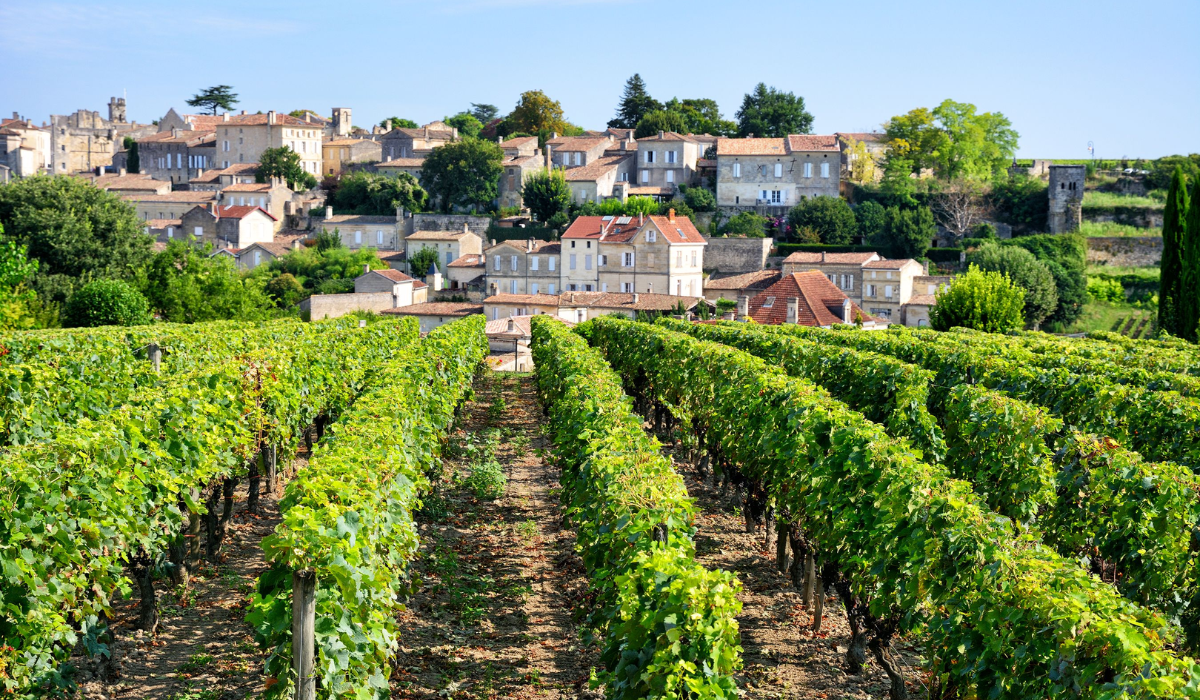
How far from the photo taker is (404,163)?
8556 centimetres

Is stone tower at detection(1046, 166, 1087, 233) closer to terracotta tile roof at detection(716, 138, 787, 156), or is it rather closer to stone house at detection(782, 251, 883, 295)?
stone house at detection(782, 251, 883, 295)

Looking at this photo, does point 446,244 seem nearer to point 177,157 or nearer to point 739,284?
point 739,284

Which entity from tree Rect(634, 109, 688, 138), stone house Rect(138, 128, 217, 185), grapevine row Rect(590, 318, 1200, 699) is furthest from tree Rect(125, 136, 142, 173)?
grapevine row Rect(590, 318, 1200, 699)

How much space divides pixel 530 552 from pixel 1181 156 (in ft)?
248

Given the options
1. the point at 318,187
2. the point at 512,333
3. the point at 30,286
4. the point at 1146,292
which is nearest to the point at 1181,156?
the point at 1146,292

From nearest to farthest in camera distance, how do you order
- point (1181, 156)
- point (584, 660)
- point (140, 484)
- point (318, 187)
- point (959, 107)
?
point (140, 484) → point (584, 660) → point (1181, 156) → point (959, 107) → point (318, 187)

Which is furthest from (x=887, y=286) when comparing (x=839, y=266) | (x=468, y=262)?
(x=468, y=262)

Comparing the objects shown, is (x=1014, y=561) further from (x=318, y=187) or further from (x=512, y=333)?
(x=318, y=187)

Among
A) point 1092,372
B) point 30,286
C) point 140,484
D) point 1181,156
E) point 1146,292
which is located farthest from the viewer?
point 1181,156

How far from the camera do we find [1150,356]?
16.1 m

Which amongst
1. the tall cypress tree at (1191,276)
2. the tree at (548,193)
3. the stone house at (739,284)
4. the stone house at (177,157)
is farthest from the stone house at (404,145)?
the tall cypress tree at (1191,276)

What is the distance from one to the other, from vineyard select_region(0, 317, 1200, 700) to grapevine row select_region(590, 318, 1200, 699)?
2 cm

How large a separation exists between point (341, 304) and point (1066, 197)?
46377mm

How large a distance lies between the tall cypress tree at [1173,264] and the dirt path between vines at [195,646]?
96.5ft
